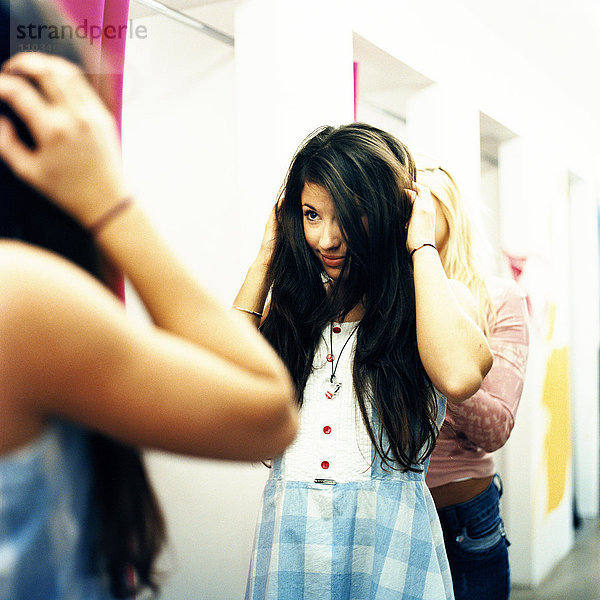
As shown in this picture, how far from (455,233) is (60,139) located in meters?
1.20

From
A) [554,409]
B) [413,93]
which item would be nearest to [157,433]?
[413,93]

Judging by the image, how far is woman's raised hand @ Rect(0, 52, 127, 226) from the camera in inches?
17.3

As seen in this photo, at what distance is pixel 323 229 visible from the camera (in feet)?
3.62

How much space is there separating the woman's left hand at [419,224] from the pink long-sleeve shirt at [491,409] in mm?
459

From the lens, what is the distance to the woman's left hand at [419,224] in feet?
3.81

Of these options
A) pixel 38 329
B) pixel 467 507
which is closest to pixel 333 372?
pixel 467 507

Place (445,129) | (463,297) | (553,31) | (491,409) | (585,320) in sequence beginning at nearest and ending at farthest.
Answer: (463,297), (491,409), (445,129), (553,31), (585,320)

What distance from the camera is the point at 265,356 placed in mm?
479

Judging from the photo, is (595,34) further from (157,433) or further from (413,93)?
(157,433)

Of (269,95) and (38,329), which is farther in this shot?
(269,95)

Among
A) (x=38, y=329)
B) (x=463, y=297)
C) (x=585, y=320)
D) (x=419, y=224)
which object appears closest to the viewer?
(x=38, y=329)

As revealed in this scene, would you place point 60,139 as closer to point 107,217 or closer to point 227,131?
point 107,217

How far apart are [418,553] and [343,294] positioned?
38 centimetres

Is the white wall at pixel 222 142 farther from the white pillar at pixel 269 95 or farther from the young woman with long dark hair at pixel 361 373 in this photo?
the young woman with long dark hair at pixel 361 373
